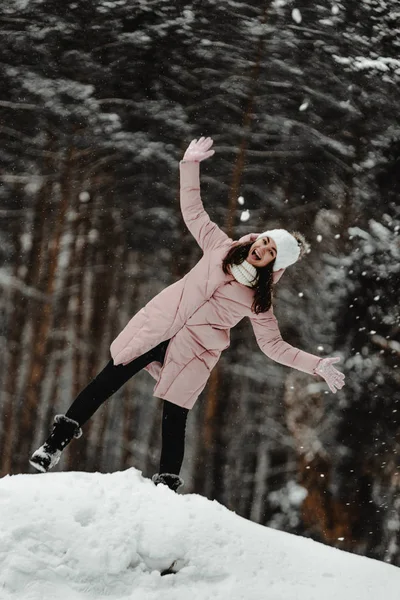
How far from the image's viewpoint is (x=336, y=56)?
4488 millimetres

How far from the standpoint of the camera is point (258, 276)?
8.11 feet

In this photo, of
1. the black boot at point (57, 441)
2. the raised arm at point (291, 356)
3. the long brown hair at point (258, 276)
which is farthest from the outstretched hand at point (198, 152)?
the black boot at point (57, 441)

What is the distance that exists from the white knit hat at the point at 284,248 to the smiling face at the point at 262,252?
0.02 meters

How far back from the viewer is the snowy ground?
173 cm

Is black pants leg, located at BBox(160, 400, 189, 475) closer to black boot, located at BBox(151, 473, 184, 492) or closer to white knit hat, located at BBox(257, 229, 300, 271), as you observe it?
black boot, located at BBox(151, 473, 184, 492)

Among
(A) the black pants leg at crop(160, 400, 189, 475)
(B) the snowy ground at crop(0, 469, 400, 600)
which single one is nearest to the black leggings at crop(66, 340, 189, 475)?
(A) the black pants leg at crop(160, 400, 189, 475)

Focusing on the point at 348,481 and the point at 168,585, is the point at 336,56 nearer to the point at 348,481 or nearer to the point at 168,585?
the point at 348,481

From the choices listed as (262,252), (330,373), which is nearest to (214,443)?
(330,373)

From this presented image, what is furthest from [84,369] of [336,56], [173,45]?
[336,56]

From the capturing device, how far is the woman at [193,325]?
248 cm

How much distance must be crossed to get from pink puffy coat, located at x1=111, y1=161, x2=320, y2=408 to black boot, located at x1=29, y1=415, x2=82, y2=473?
0.32 meters

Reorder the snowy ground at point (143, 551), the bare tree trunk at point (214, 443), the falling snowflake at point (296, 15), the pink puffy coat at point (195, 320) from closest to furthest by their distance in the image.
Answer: the snowy ground at point (143, 551), the pink puffy coat at point (195, 320), the bare tree trunk at point (214, 443), the falling snowflake at point (296, 15)

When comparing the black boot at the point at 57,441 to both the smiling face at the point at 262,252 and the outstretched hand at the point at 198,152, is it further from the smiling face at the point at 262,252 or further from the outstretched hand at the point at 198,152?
the outstretched hand at the point at 198,152

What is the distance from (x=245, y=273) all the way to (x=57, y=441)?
0.99 m
